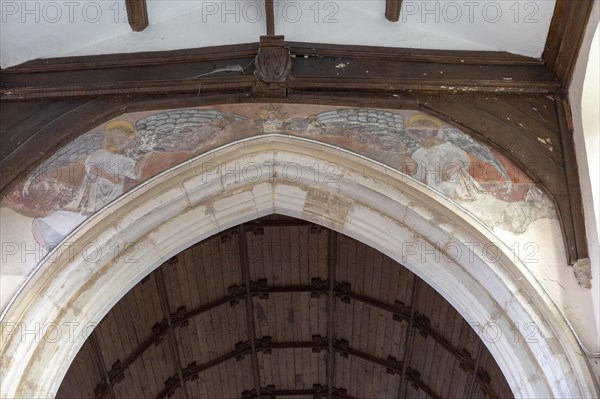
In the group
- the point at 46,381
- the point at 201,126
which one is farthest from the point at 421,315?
the point at 46,381

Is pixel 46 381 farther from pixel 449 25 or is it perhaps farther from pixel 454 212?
pixel 449 25

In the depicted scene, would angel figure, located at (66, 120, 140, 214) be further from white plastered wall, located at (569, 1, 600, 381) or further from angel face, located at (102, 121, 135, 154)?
white plastered wall, located at (569, 1, 600, 381)

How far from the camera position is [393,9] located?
7094 mm

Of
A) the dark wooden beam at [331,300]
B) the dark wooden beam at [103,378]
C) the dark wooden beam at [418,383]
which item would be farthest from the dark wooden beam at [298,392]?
the dark wooden beam at [103,378]

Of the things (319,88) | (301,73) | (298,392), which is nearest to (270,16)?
(301,73)

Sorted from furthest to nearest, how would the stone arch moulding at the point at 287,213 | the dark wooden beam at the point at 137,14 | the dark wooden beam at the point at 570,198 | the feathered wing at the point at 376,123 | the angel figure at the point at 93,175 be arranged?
the dark wooden beam at the point at 137,14
the feathered wing at the point at 376,123
the angel figure at the point at 93,175
the dark wooden beam at the point at 570,198
the stone arch moulding at the point at 287,213

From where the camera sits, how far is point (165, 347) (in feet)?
30.3

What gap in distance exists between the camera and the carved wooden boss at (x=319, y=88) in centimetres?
686

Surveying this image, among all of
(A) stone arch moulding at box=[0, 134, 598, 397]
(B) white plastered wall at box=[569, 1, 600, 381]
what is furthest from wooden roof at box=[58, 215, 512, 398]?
(B) white plastered wall at box=[569, 1, 600, 381]

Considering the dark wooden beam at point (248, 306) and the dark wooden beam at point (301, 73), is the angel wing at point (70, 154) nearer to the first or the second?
the dark wooden beam at point (301, 73)

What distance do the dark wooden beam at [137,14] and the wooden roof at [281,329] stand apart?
84.4 inches

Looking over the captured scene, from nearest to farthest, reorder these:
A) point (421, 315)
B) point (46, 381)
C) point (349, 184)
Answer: point (46, 381) < point (349, 184) < point (421, 315)

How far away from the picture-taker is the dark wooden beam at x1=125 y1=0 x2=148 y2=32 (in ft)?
22.9

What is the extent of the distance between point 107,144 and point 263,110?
1.08 metres
